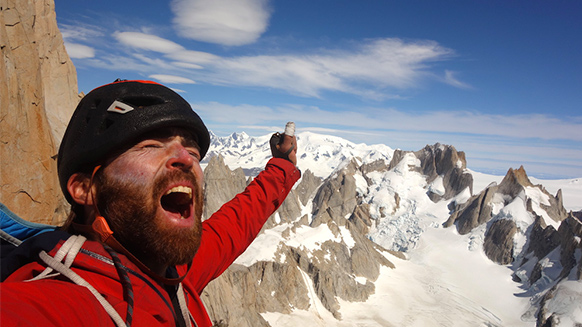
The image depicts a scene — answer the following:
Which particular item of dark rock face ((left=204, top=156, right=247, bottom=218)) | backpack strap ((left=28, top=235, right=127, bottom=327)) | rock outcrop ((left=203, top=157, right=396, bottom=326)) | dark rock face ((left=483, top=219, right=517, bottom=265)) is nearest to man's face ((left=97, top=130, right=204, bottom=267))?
backpack strap ((left=28, top=235, right=127, bottom=327))

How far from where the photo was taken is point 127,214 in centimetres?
228

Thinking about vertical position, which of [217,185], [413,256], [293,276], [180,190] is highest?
[180,190]

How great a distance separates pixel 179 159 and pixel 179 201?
1.20 feet

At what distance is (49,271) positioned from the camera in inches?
66.7

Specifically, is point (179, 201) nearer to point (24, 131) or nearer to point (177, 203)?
point (177, 203)

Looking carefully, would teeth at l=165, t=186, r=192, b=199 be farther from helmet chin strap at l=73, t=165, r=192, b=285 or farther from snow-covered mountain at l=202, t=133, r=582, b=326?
snow-covered mountain at l=202, t=133, r=582, b=326

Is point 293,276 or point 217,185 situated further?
point 217,185

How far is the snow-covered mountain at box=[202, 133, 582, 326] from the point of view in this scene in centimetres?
4775

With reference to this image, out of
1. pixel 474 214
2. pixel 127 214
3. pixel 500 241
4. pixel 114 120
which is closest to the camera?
pixel 127 214

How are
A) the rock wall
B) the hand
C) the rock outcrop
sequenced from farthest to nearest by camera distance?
the rock outcrop, the rock wall, the hand

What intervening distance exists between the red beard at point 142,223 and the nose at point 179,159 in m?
0.12

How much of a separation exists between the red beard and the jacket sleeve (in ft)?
3.49

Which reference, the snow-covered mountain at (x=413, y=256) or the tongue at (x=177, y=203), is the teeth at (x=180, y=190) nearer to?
the tongue at (x=177, y=203)

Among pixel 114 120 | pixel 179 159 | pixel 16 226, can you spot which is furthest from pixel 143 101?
pixel 16 226
